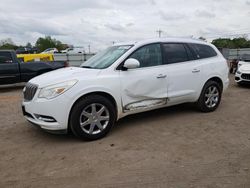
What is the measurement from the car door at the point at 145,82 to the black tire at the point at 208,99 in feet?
3.60

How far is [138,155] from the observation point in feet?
11.6

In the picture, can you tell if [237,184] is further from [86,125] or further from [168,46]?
[168,46]

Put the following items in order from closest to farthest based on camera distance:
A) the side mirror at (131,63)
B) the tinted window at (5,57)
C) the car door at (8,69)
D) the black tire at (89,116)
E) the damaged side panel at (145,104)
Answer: the black tire at (89,116)
the side mirror at (131,63)
the damaged side panel at (145,104)
the car door at (8,69)
the tinted window at (5,57)

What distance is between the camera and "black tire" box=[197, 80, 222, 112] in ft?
18.2

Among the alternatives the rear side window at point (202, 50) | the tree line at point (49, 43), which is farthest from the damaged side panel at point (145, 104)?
the tree line at point (49, 43)

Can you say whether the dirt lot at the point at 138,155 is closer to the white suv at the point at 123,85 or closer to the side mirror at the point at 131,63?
the white suv at the point at 123,85

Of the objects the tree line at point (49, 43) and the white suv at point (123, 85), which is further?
the tree line at point (49, 43)

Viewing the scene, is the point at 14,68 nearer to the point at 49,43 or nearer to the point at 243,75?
the point at 243,75

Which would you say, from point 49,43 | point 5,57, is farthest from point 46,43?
point 5,57

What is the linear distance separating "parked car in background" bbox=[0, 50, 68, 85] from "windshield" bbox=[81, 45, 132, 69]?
573 cm

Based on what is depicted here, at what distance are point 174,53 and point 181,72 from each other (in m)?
0.44

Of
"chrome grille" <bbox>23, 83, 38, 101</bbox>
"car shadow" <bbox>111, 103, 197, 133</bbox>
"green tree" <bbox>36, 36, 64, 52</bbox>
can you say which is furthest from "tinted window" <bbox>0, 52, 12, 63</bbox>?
"green tree" <bbox>36, 36, 64, 52</bbox>

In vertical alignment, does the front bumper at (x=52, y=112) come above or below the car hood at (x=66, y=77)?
below

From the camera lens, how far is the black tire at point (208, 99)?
18.2 feet
